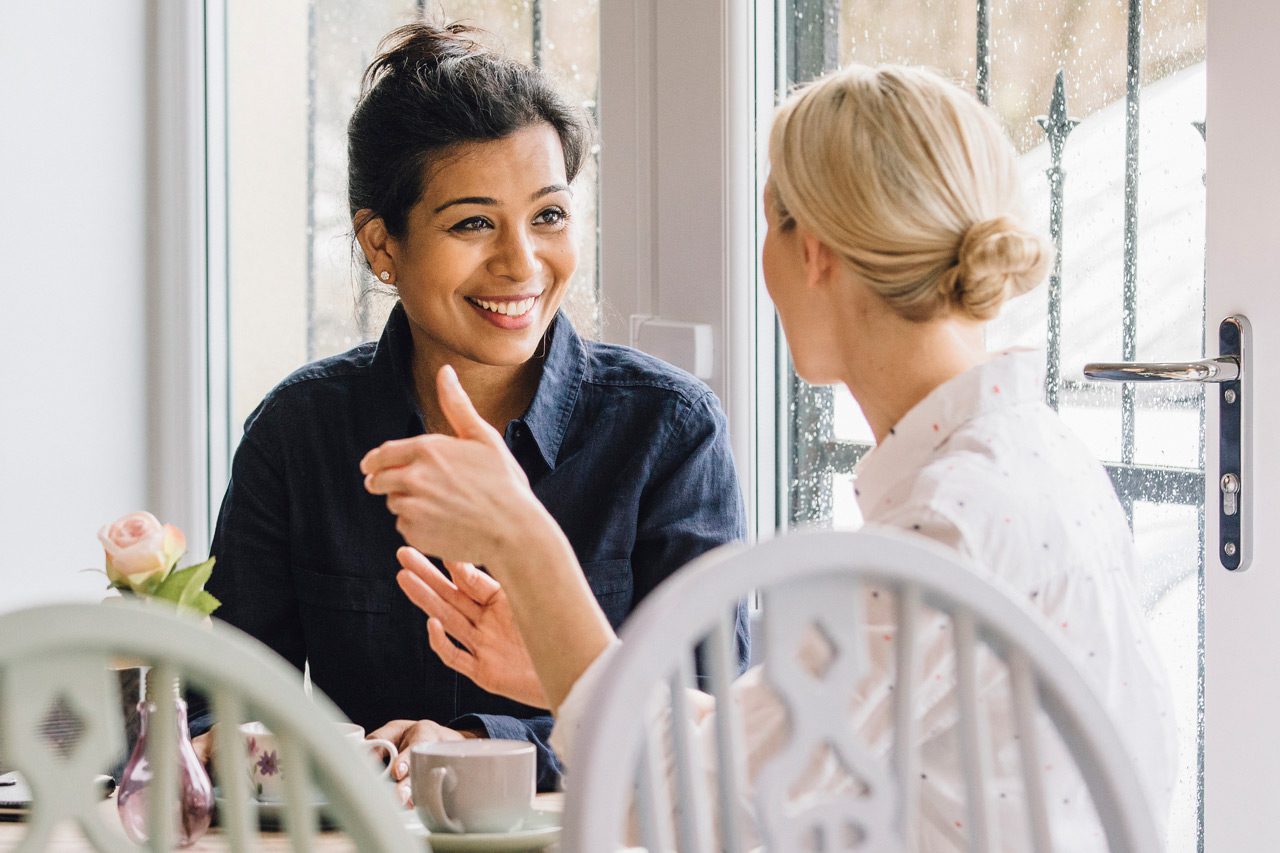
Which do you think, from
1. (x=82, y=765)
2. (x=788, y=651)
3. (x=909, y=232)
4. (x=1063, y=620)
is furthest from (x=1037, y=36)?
(x=82, y=765)

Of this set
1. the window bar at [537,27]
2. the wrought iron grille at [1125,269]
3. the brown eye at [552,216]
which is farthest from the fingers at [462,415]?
the window bar at [537,27]

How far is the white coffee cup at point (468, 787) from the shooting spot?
39.2 inches

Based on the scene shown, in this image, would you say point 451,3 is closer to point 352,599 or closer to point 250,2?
point 250,2

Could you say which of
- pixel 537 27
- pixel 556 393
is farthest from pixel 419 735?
pixel 537 27

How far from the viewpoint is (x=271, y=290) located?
256 cm

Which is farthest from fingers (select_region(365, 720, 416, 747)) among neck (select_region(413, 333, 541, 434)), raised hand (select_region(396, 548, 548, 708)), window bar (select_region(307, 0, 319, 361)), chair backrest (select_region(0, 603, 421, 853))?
window bar (select_region(307, 0, 319, 361))

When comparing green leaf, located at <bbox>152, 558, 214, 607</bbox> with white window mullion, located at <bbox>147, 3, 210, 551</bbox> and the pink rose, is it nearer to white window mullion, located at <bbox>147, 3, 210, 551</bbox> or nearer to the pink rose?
the pink rose

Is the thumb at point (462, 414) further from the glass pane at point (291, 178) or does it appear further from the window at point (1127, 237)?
the glass pane at point (291, 178)

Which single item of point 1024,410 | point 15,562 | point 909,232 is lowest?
point 15,562

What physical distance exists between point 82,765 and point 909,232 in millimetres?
647

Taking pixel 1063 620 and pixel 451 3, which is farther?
pixel 451 3

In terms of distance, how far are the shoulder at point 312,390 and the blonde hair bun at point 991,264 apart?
0.90 m

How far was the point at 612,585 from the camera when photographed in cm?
157

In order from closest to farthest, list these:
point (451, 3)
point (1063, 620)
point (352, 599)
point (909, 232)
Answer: point (1063, 620) → point (909, 232) → point (352, 599) → point (451, 3)
